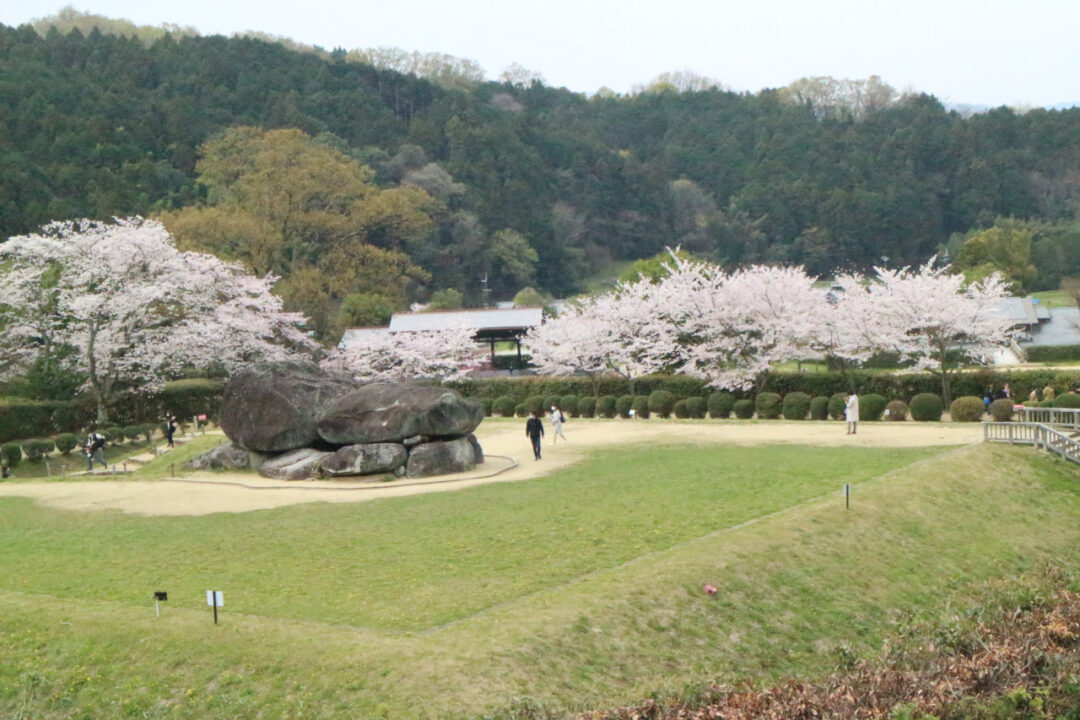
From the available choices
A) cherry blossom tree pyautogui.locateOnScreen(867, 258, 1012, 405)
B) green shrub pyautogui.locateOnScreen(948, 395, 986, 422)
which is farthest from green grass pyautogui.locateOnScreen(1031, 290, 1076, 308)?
green shrub pyautogui.locateOnScreen(948, 395, 986, 422)

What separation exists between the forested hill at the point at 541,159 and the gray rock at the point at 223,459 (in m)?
44.7

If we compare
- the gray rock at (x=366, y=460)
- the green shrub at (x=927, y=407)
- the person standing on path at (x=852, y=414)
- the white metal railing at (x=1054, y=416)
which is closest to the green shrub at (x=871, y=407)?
the green shrub at (x=927, y=407)

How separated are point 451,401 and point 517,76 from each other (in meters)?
132

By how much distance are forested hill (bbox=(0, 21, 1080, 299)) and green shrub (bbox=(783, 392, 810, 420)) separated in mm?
45942

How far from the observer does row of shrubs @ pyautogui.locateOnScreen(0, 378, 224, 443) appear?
41.6 m

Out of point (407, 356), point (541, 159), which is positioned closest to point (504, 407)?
point (407, 356)

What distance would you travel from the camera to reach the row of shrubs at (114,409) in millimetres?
41594

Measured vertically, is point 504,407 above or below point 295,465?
above

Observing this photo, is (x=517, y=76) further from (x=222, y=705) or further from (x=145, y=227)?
(x=222, y=705)

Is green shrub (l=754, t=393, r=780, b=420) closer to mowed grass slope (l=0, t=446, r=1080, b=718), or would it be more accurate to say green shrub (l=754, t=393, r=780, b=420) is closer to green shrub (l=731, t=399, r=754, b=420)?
green shrub (l=731, t=399, r=754, b=420)

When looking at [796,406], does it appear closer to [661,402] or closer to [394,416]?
[661,402]

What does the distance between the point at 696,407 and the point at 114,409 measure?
25.1m

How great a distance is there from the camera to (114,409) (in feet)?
149

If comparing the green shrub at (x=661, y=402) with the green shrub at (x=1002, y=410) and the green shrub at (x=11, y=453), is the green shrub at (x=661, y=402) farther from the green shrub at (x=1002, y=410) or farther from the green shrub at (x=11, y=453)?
the green shrub at (x=11, y=453)
